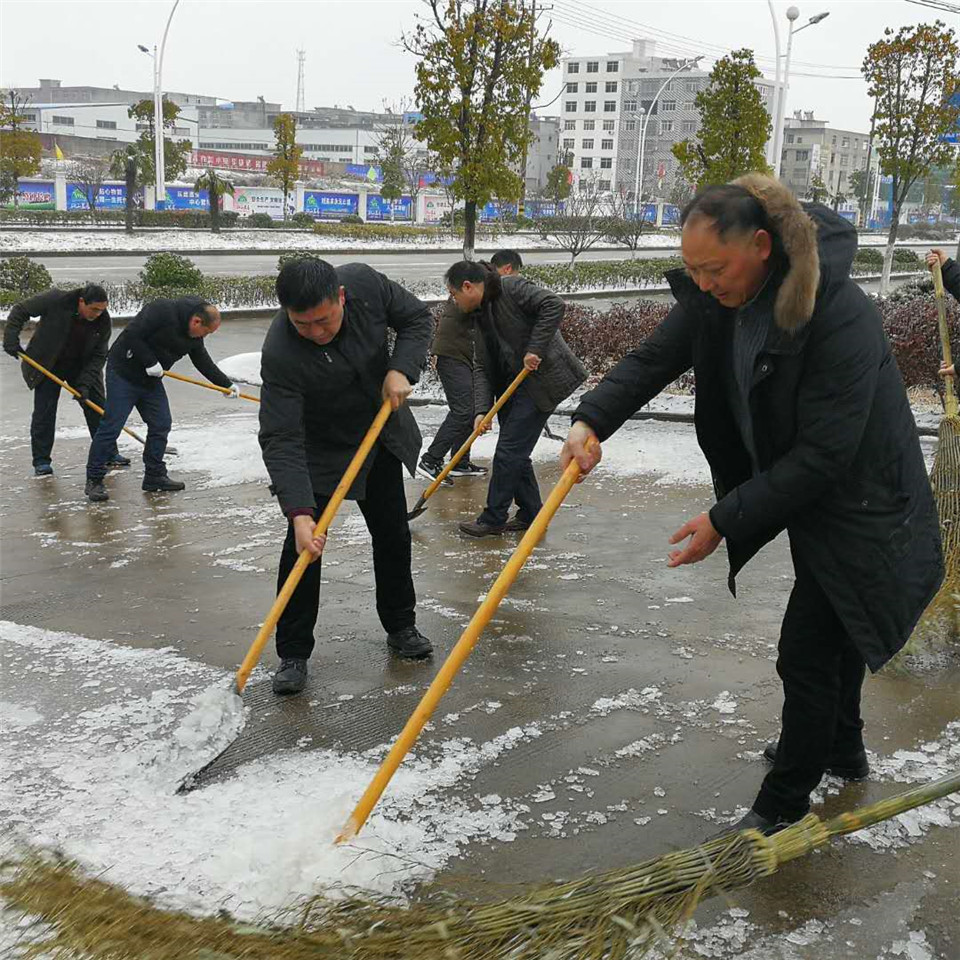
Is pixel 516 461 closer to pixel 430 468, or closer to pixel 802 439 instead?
pixel 430 468

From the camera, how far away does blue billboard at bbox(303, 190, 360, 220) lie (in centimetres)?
4350

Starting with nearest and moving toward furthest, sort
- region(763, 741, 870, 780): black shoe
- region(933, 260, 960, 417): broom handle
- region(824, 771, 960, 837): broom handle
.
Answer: region(824, 771, 960, 837): broom handle → region(763, 741, 870, 780): black shoe → region(933, 260, 960, 417): broom handle

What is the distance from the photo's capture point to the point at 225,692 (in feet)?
11.8

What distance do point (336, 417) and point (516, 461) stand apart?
2096 mm

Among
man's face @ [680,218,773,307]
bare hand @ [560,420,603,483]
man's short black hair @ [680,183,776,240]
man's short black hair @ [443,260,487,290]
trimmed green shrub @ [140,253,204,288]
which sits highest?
man's short black hair @ [680,183,776,240]

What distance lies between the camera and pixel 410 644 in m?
4.25

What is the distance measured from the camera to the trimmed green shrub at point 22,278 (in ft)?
53.4

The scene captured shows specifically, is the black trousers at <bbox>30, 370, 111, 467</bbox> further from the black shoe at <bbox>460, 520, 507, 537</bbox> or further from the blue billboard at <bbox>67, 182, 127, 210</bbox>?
the blue billboard at <bbox>67, 182, 127, 210</bbox>

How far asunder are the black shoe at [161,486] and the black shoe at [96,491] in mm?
261

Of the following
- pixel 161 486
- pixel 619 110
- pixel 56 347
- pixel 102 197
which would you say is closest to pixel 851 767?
pixel 161 486

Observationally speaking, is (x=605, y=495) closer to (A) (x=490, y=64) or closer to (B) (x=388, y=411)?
(B) (x=388, y=411)

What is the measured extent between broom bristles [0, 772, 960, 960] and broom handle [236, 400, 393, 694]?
1.27 metres

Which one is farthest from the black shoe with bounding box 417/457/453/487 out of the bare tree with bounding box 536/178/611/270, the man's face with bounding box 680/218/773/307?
the bare tree with bounding box 536/178/611/270

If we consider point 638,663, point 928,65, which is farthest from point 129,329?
point 928,65
